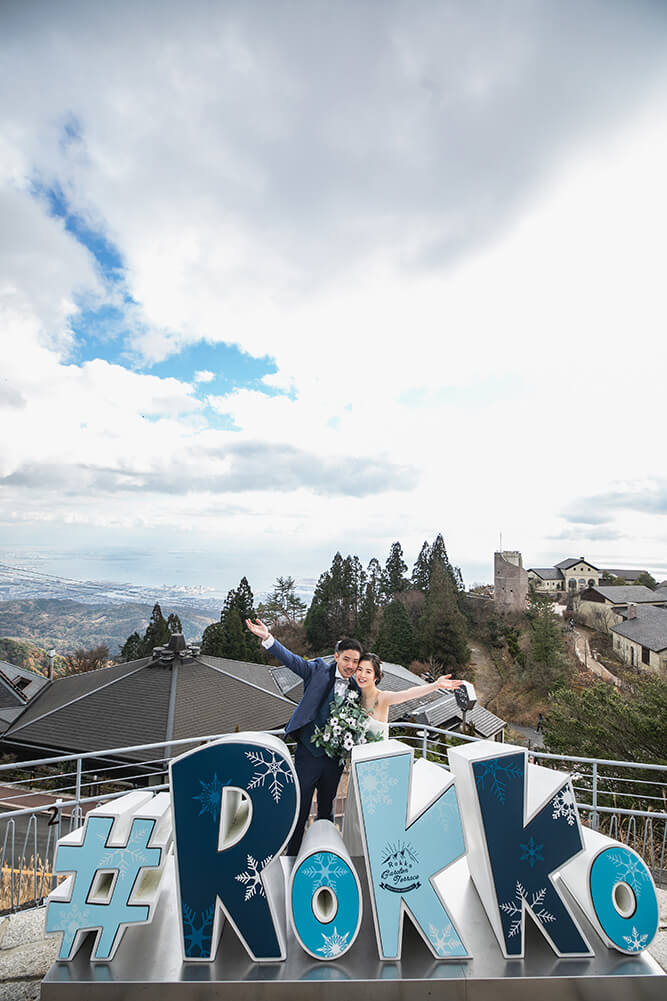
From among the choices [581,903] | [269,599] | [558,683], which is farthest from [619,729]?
[269,599]

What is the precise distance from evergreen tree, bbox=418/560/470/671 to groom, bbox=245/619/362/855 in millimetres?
26188

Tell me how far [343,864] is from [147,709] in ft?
36.6

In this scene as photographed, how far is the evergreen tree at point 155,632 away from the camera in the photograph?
2878 centimetres

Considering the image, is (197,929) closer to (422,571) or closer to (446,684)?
(446,684)

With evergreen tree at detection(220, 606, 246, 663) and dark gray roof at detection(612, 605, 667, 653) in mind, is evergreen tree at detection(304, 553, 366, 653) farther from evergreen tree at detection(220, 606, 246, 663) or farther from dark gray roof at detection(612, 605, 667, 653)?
dark gray roof at detection(612, 605, 667, 653)

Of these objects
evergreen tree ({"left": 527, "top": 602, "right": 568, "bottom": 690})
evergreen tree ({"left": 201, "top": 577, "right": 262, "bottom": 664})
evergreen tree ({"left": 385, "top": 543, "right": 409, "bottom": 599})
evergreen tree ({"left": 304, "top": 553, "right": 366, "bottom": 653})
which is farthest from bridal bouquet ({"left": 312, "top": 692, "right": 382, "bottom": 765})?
evergreen tree ({"left": 385, "top": 543, "right": 409, "bottom": 599})

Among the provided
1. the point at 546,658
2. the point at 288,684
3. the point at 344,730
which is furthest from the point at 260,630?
the point at 546,658

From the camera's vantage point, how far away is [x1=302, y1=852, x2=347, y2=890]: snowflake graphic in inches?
117

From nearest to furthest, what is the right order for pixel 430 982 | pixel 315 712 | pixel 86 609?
pixel 430 982 < pixel 315 712 < pixel 86 609

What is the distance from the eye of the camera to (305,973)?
282 cm

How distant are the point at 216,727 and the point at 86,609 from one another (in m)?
69.4

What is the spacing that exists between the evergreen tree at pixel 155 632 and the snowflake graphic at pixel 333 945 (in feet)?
91.2

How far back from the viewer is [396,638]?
3009cm

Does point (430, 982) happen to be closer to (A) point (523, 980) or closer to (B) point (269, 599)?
(A) point (523, 980)
